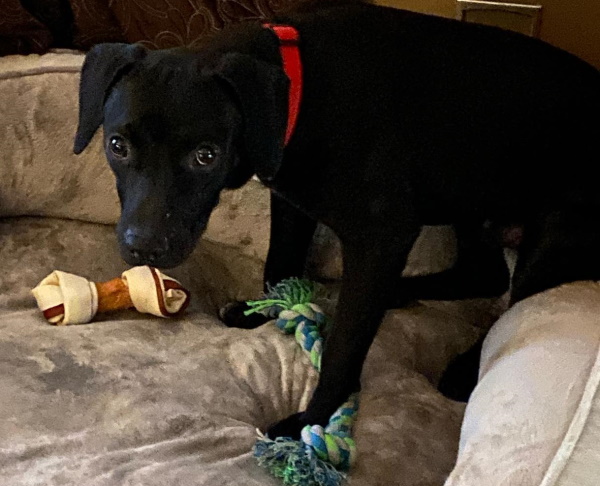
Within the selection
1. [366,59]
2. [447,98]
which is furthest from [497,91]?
[366,59]

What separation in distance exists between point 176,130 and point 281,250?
51cm

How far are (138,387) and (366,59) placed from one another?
589mm

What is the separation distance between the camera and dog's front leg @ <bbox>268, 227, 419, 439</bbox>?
122 centimetres

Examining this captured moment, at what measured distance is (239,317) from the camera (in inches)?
57.9

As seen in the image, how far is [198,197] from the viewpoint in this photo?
3.58ft

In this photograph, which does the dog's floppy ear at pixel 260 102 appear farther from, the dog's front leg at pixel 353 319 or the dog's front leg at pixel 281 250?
the dog's front leg at pixel 281 250

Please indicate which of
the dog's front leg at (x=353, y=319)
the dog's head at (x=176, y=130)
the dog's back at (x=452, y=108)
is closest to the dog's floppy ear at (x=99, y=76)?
the dog's head at (x=176, y=130)

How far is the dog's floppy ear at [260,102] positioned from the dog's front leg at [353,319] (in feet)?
0.74

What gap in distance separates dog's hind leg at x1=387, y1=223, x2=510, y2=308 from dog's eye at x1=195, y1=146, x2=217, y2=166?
587mm

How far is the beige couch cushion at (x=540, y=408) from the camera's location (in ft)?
2.63

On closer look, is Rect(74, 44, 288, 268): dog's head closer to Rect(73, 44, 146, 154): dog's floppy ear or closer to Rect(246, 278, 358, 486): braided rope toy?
Rect(73, 44, 146, 154): dog's floppy ear

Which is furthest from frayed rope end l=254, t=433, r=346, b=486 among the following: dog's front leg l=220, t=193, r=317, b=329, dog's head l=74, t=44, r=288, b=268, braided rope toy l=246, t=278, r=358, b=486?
dog's front leg l=220, t=193, r=317, b=329

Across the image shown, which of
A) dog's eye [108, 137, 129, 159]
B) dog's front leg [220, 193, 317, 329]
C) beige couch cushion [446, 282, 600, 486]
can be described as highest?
dog's eye [108, 137, 129, 159]

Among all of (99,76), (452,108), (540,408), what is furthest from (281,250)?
(540,408)
